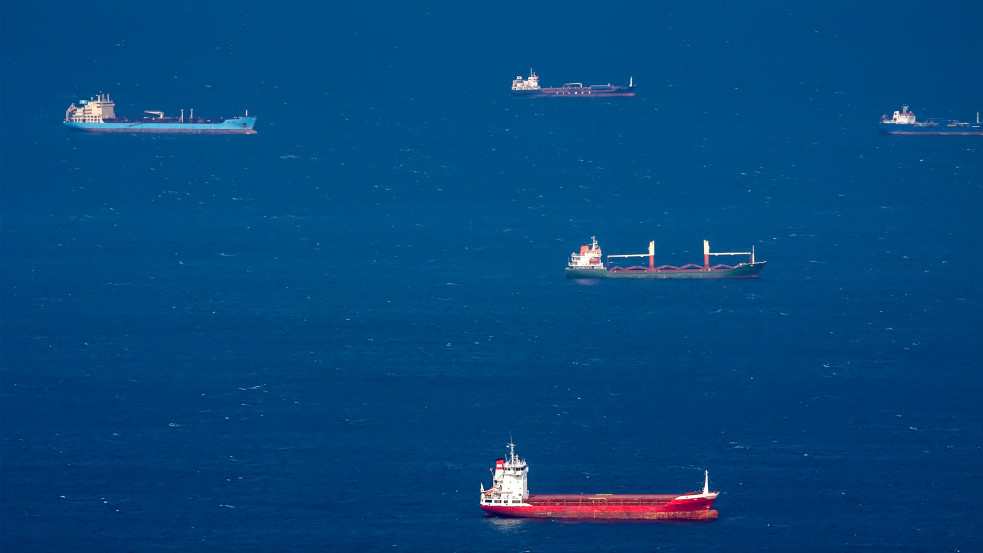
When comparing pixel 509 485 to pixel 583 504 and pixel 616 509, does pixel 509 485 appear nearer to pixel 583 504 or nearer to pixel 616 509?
pixel 583 504

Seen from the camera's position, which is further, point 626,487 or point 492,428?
point 492,428

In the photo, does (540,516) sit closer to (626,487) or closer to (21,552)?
(626,487)

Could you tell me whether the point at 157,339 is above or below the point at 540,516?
above

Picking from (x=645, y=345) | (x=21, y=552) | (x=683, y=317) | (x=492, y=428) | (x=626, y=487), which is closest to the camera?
(x=21, y=552)

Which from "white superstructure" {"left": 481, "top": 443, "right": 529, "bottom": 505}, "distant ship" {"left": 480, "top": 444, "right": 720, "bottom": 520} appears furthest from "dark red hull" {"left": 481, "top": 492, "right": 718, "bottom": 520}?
"white superstructure" {"left": 481, "top": 443, "right": 529, "bottom": 505}

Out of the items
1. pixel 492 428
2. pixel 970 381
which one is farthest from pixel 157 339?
pixel 970 381

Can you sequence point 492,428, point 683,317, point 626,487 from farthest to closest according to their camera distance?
1. point 683,317
2. point 492,428
3. point 626,487
